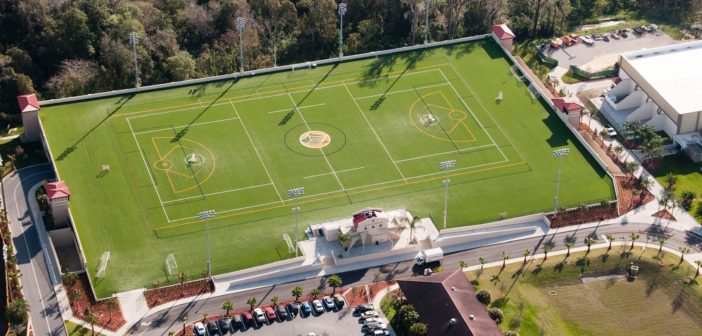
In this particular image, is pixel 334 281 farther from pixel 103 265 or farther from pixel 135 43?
pixel 135 43

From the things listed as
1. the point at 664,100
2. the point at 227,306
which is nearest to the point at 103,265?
the point at 227,306

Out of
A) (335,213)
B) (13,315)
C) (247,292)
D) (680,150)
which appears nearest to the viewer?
(13,315)

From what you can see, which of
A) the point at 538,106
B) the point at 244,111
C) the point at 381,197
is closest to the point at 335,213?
the point at 381,197

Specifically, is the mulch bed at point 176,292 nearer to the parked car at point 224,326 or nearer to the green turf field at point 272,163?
the green turf field at point 272,163

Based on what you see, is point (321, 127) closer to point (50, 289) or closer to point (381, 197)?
point (381, 197)

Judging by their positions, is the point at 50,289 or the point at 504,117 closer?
the point at 50,289

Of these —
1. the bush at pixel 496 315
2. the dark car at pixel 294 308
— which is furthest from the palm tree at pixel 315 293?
the bush at pixel 496 315

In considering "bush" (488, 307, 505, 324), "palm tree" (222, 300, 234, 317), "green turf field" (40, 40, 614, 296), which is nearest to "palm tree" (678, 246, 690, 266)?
"green turf field" (40, 40, 614, 296)
